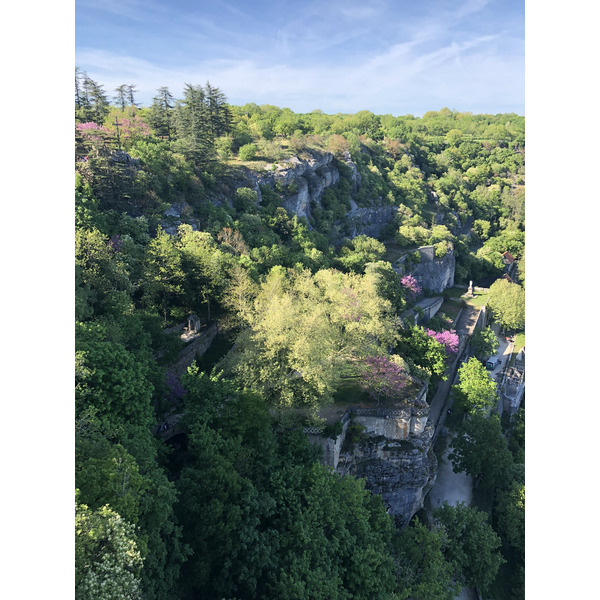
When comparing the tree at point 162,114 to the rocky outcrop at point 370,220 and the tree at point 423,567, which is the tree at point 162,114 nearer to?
the rocky outcrop at point 370,220

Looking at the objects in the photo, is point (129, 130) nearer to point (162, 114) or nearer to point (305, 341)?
point (162, 114)

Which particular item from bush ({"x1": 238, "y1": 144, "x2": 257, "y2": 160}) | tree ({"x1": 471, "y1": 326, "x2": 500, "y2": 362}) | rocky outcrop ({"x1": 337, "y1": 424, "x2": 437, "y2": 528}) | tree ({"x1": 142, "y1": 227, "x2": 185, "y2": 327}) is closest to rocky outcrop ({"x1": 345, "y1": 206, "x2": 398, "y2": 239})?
bush ({"x1": 238, "y1": 144, "x2": 257, "y2": 160})

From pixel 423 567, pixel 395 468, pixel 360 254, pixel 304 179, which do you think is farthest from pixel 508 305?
pixel 423 567

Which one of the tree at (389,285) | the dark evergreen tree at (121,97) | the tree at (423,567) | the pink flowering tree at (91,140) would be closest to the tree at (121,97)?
the dark evergreen tree at (121,97)

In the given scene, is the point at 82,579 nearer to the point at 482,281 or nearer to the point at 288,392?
the point at 288,392

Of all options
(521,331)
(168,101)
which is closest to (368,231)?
(521,331)
